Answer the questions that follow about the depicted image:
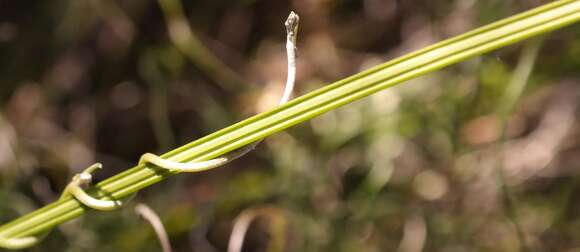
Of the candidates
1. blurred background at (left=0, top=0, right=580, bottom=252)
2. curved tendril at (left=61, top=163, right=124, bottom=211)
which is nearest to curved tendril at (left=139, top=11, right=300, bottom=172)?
curved tendril at (left=61, top=163, right=124, bottom=211)

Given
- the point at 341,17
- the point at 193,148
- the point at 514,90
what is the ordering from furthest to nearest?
the point at 341,17 → the point at 514,90 → the point at 193,148

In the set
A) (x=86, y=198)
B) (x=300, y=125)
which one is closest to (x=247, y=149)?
(x=86, y=198)

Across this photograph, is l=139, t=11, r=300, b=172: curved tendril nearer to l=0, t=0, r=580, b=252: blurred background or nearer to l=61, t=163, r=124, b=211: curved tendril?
l=61, t=163, r=124, b=211: curved tendril

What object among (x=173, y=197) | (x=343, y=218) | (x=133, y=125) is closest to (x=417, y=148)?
(x=343, y=218)

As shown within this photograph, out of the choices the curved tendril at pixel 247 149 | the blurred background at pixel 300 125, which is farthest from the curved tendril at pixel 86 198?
the blurred background at pixel 300 125

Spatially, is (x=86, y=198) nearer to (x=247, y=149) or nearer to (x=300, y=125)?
(x=247, y=149)

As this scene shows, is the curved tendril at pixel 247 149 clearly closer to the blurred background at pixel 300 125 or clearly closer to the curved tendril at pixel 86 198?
the curved tendril at pixel 86 198

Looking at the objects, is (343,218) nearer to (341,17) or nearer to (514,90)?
(514,90)
